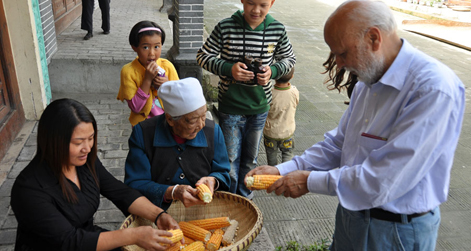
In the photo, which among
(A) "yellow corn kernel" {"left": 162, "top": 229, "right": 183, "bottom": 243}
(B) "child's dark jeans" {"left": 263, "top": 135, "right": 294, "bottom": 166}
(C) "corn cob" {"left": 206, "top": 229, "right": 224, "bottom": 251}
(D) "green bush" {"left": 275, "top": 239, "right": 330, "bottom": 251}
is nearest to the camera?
(A) "yellow corn kernel" {"left": 162, "top": 229, "right": 183, "bottom": 243}

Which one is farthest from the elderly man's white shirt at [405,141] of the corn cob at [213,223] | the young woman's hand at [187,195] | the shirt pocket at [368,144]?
the corn cob at [213,223]

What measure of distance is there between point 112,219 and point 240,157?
4.81ft

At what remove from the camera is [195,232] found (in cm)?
282

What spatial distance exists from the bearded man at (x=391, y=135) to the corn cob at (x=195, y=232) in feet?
3.24

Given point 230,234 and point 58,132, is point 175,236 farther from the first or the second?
point 58,132

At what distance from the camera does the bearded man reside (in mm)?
1751

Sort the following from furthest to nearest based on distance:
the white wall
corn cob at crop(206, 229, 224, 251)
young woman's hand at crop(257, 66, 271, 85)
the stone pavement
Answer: the white wall → the stone pavement → young woman's hand at crop(257, 66, 271, 85) → corn cob at crop(206, 229, 224, 251)

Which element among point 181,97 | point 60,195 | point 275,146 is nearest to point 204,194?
point 181,97

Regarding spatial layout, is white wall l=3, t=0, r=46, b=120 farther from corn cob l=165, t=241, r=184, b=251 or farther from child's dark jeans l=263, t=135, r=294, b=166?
corn cob l=165, t=241, r=184, b=251

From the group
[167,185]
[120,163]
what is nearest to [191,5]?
[120,163]

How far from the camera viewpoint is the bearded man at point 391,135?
5.74 ft

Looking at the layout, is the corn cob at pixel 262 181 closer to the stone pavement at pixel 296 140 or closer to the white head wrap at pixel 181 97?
the white head wrap at pixel 181 97

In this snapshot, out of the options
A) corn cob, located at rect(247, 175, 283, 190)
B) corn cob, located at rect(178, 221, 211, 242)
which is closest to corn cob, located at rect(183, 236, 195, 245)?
corn cob, located at rect(178, 221, 211, 242)

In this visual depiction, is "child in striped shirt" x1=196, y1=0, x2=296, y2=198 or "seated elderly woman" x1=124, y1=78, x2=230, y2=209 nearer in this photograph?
"seated elderly woman" x1=124, y1=78, x2=230, y2=209
